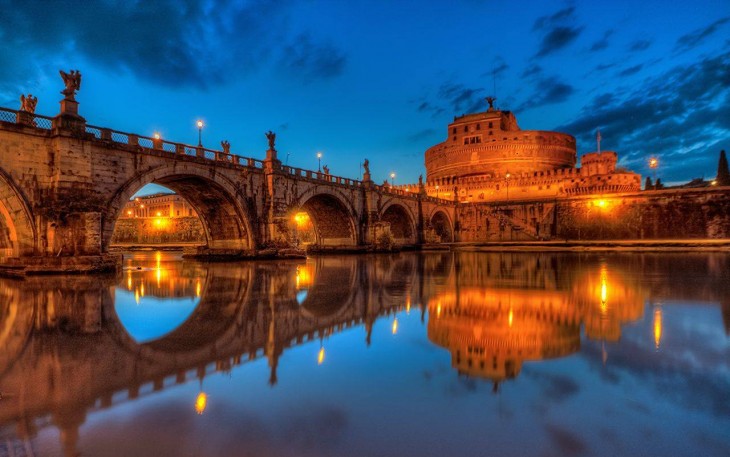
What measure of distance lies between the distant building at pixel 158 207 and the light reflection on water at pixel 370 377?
7440cm

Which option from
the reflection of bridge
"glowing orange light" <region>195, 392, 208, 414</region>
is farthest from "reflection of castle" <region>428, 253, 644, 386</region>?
"glowing orange light" <region>195, 392, 208, 414</region>

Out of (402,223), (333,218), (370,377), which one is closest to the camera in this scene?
(370,377)

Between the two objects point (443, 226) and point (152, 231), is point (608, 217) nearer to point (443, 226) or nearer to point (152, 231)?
point (443, 226)

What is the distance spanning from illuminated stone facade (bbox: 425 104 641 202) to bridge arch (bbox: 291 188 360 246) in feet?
94.5

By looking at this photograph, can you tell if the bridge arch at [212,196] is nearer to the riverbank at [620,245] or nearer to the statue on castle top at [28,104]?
the statue on castle top at [28,104]

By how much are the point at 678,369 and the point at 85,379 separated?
7.01 metres

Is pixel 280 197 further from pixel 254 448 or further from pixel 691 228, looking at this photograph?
pixel 691 228

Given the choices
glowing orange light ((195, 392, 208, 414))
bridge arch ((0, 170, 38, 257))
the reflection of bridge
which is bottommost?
glowing orange light ((195, 392, 208, 414))

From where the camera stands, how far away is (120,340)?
655cm

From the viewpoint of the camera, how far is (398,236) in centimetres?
5025

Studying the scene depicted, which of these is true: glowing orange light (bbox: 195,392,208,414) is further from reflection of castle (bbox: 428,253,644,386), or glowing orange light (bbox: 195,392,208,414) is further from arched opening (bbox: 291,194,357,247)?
arched opening (bbox: 291,194,357,247)

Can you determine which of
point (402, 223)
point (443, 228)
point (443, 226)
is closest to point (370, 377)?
point (402, 223)

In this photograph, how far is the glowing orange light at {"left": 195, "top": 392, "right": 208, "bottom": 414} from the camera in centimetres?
390

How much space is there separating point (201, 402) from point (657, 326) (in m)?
7.28
